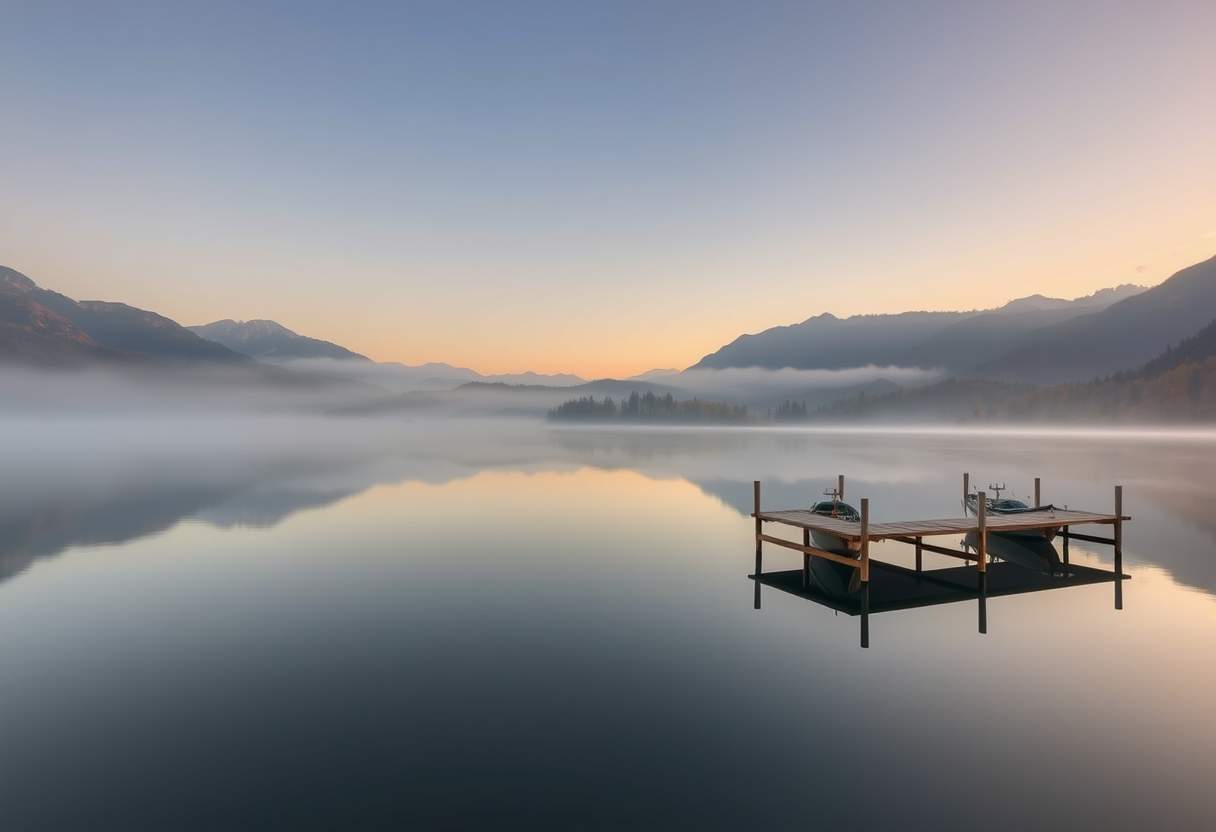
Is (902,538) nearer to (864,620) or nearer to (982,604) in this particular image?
(982,604)

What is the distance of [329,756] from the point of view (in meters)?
11.4

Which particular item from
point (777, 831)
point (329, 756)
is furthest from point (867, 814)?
point (329, 756)

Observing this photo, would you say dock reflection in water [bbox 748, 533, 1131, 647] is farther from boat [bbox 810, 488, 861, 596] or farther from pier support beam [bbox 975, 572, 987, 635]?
boat [bbox 810, 488, 861, 596]

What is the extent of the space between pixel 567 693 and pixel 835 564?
15.2m

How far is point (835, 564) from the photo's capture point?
2602 centimetres

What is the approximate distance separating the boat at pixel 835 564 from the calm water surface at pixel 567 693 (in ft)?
5.82

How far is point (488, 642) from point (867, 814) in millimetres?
10581

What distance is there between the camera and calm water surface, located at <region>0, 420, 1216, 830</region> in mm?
10273

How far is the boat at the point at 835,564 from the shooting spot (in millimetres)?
23641

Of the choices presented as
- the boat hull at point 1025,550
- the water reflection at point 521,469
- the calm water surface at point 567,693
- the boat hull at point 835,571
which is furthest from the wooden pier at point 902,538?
the water reflection at point 521,469

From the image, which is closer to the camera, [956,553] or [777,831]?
[777,831]

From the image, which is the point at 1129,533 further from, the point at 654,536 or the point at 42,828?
the point at 42,828

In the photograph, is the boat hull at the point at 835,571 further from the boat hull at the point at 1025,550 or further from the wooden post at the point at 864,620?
the boat hull at the point at 1025,550

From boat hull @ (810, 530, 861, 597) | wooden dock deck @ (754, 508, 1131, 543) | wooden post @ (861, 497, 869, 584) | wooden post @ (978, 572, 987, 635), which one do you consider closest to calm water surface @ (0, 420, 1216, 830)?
wooden post @ (978, 572, 987, 635)
